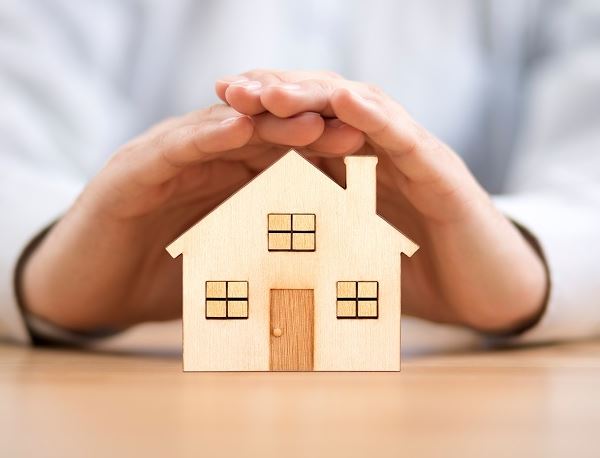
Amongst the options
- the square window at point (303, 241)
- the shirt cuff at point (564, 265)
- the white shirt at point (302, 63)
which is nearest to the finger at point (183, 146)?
the square window at point (303, 241)

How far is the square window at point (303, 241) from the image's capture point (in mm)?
823

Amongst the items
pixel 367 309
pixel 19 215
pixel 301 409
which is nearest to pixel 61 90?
pixel 19 215

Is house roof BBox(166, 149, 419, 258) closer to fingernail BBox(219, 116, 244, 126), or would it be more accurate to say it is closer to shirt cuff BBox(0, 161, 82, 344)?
fingernail BBox(219, 116, 244, 126)

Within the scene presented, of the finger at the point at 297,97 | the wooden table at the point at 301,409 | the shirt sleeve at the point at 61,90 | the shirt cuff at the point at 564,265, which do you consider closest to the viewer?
the wooden table at the point at 301,409

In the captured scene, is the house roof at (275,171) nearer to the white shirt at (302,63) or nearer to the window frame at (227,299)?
the window frame at (227,299)

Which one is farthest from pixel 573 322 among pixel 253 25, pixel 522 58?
pixel 253 25

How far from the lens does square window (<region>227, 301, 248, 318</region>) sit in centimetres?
82

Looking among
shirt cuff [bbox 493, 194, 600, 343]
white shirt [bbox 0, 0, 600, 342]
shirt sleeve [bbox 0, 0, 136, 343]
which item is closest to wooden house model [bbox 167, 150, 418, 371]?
shirt cuff [bbox 493, 194, 600, 343]

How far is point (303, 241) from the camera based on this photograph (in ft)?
2.71

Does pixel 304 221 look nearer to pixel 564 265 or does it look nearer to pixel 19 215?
pixel 564 265

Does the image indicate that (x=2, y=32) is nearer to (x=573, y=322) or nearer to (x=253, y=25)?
(x=253, y=25)

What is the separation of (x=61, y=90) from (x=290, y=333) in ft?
3.03

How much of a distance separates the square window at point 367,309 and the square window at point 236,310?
4.3 inches

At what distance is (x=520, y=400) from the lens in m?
0.66
